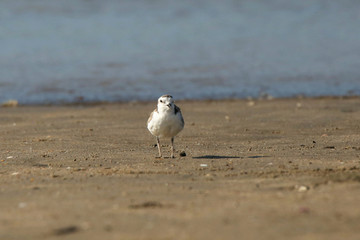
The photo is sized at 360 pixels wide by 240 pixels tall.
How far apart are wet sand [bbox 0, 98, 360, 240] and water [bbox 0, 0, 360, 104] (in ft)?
18.3

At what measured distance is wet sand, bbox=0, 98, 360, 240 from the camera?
191 inches

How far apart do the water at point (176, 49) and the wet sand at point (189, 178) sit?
5.58m

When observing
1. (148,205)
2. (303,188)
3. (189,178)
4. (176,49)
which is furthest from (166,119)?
(176,49)

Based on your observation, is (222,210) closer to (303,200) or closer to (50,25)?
(303,200)

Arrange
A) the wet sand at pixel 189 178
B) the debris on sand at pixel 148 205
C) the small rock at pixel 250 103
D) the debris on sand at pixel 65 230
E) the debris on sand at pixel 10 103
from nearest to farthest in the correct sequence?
the debris on sand at pixel 65 230
the wet sand at pixel 189 178
the debris on sand at pixel 148 205
the small rock at pixel 250 103
the debris on sand at pixel 10 103

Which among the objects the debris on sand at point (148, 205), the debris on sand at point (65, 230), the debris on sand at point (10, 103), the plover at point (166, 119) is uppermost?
the plover at point (166, 119)

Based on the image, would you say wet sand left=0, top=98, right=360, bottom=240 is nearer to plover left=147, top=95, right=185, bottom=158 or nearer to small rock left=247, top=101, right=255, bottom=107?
plover left=147, top=95, right=185, bottom=158

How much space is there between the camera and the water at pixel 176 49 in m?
18.3

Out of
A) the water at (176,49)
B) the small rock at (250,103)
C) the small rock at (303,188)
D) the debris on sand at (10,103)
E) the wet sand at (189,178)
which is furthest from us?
the water at (176,49)

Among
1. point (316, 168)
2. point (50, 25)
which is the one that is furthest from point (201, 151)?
point (50, 25)

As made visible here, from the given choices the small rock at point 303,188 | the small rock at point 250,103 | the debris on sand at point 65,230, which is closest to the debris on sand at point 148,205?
the debris on sand at point 65,230

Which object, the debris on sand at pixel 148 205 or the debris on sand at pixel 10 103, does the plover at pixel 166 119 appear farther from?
the debris on sand at pixel 10 103

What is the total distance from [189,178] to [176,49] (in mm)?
19574

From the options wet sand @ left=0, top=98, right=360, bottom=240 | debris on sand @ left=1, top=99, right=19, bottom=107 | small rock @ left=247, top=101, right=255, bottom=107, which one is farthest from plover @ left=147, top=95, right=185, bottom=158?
debris on sand @ left=1, top=99, right=19, bottom=107
